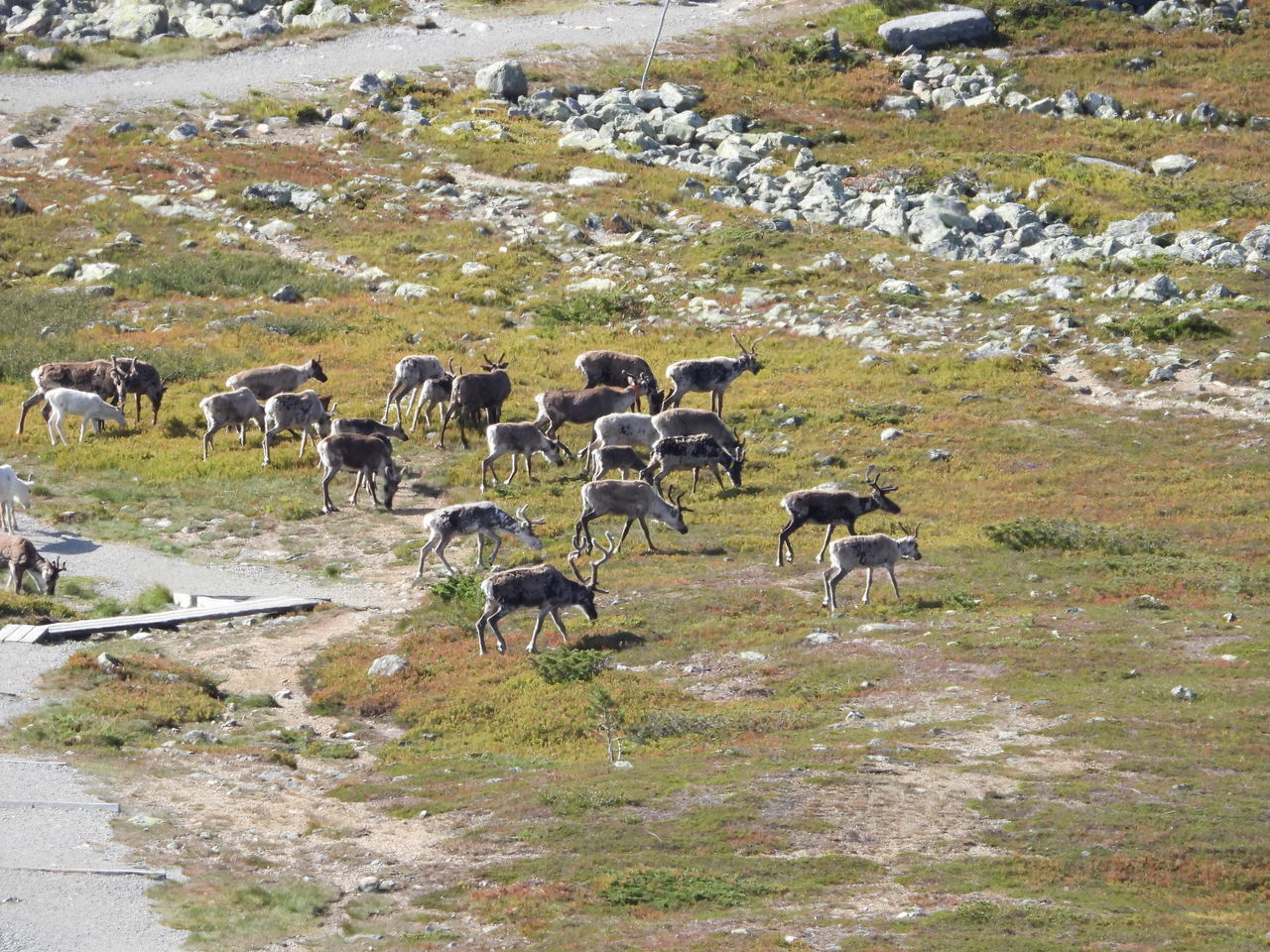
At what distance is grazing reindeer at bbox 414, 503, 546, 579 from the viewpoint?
91.9ft

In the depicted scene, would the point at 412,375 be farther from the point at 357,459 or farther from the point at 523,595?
the point at 523,595

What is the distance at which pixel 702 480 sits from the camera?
3425 centimetres

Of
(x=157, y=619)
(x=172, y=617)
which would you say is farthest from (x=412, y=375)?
(x=157, y=619)

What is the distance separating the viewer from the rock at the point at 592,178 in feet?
202

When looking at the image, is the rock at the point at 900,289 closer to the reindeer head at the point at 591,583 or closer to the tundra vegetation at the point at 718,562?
the tundra vegetation at the point at 718,562

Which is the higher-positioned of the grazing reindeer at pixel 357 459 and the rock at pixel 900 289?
the rock at pixel 900 289

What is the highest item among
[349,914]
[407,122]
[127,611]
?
[407,122]

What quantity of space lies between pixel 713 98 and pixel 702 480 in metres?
40.7

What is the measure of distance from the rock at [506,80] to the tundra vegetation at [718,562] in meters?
3.72

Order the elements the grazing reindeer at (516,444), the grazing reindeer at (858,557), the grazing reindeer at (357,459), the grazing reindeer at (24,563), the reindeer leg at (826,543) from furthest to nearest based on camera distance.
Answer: the grazing reindeer at (516,444) < the grazing reindeer at (357,459) < the reindeer leg at (826,543) < the grazing reindeer at (24,563) < the grazing reindeer at (858,557)

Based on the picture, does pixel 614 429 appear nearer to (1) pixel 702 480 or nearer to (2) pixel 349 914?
(1) pixel 702 480

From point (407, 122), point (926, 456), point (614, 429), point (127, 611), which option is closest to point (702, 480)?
point (614, 429)

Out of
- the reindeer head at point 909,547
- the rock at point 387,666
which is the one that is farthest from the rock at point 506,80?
the rock at point 387,666

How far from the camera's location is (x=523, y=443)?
110 ft
